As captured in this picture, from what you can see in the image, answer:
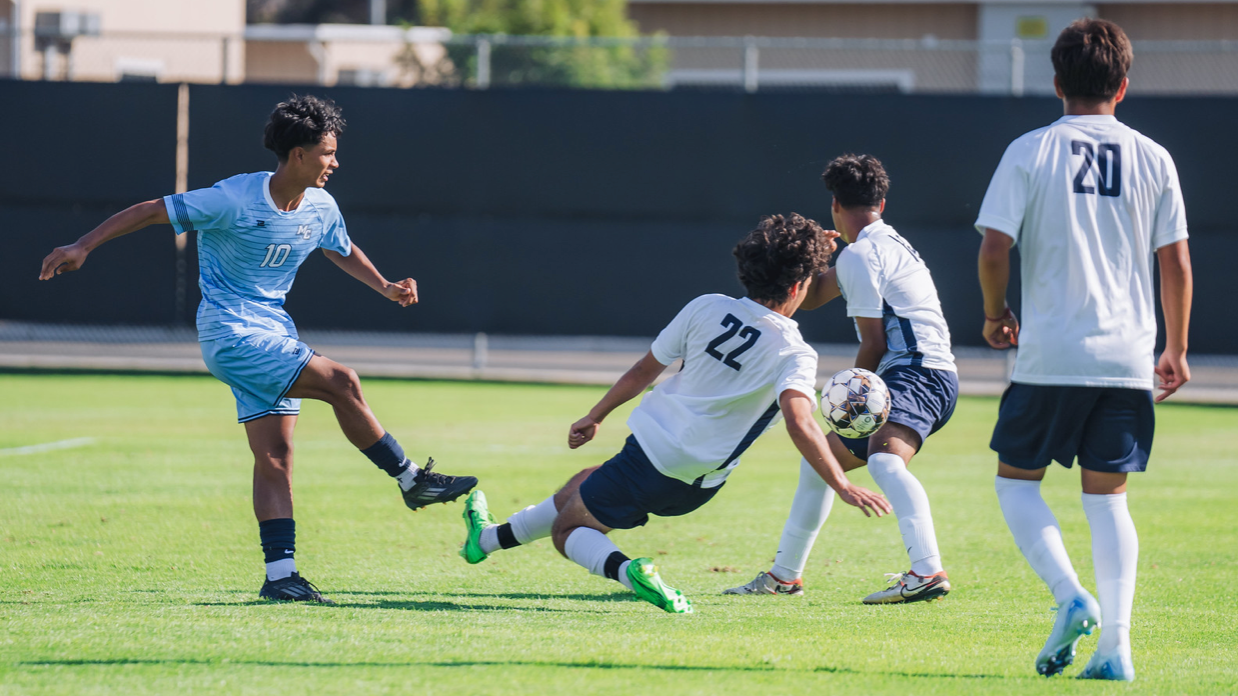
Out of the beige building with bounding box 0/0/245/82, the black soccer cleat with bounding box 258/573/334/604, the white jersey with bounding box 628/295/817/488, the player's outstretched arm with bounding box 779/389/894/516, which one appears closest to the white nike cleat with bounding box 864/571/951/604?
the player's outstretched arm with bounding box 779/389/894/516

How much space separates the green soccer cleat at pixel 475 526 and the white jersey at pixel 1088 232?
2307mm

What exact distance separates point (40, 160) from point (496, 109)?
17.1 feet

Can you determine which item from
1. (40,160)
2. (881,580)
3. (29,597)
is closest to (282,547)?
(29,597)

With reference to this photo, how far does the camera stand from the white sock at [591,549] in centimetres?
437

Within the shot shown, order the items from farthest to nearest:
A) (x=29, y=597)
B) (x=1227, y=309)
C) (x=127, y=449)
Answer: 1. (x=1227, y=309)
2. (x=127, y=449)
3. (x=29, y=597)

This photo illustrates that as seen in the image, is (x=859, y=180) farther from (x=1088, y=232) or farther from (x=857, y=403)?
(x=1088, y=232)

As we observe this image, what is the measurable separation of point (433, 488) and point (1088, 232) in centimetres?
275

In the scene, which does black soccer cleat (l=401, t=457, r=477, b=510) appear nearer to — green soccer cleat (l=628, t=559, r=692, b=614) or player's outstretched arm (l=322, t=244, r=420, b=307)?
player's outstretched arm (l=322, t=244, r=420, b=307)

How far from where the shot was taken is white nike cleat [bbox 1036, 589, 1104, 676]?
3371mm

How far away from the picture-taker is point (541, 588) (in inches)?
196

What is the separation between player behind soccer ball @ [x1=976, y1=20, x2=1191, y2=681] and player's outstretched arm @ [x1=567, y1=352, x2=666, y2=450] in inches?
48.2

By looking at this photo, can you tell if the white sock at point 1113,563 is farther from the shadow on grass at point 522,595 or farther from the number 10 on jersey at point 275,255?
the number 10 on jersey at point 275,255

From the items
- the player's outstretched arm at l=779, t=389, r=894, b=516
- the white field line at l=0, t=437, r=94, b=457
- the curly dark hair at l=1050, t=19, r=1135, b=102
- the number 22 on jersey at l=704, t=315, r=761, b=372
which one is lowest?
the white field line at l=0, t=437, r=94, b=457

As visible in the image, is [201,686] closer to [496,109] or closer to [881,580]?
[881,580]
